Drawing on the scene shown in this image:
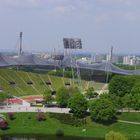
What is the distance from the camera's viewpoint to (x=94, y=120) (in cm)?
10112

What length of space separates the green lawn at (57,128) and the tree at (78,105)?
8.90 feet

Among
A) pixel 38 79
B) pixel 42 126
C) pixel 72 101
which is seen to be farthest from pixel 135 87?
pixel 38 79

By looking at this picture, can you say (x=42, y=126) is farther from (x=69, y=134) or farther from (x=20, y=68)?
(x=20, y=68)

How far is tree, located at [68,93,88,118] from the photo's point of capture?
10306 centimetres

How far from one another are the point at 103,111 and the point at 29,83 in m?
54.4

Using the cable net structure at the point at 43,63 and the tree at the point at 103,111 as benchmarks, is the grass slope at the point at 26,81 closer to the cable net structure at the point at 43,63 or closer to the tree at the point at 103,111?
the cable net structure at the point at 43,63

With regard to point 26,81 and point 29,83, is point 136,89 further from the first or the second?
point 26,81

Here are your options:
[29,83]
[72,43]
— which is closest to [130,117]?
[29,83]

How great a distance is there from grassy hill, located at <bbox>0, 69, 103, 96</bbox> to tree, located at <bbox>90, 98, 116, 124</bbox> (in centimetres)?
4181

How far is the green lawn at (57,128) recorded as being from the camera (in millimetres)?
93006

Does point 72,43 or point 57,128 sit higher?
point 72,43

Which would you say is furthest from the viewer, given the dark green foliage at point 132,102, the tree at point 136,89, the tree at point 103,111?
the tree at point 136,89

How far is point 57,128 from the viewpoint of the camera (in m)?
95.8

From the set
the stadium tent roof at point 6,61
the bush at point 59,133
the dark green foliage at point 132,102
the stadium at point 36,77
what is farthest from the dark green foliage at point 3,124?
the stadium tent roof at point 6,61
